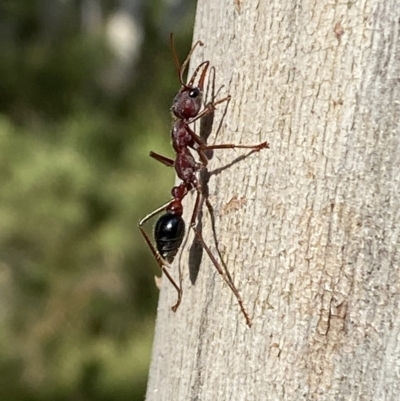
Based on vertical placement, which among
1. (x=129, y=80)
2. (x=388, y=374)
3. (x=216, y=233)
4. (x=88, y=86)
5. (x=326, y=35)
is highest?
(x=129, y=80)

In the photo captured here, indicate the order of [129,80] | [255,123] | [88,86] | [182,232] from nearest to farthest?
[255,123] → [182,232] → [88,86] → [129,80]

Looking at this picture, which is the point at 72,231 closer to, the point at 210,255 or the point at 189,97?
the point at 189,97

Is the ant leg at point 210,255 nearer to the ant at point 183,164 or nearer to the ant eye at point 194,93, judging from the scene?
the ant at point 183,164

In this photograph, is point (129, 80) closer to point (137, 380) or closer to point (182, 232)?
point (137, 380)

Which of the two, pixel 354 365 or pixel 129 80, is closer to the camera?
pixel 354 365

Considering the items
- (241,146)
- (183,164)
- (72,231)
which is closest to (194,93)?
(183,164)

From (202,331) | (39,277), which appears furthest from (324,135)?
(39,277)

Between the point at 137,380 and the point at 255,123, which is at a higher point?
the point at 137,380
